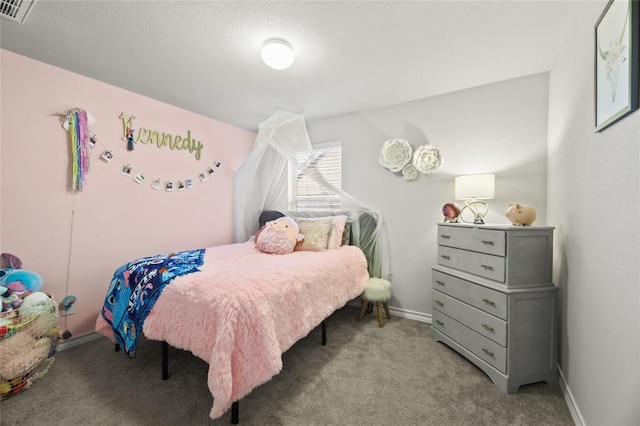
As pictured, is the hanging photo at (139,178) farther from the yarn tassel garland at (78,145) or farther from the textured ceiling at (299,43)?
the textured ceiling at (299,43)

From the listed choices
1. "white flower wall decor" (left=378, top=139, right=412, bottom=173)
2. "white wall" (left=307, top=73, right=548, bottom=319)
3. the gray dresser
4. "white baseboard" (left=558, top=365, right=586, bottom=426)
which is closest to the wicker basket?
"white wall" (left=307, top=73, right=548, bottom=319)

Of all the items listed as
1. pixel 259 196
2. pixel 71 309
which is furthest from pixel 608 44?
pixel 71 309

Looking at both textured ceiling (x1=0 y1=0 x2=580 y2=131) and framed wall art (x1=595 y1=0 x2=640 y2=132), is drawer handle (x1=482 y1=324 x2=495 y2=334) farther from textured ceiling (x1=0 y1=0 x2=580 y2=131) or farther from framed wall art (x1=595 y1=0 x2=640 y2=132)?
textured ceiling (x1=0 y1=0 x2=580 y2=131)

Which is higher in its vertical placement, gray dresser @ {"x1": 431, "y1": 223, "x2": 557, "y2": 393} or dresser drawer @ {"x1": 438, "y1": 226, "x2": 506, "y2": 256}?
dresser drawer @ {"x1": 438, "y1": 226, "x2": 506, "y2": 256}

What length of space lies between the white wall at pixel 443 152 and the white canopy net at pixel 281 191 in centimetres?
19

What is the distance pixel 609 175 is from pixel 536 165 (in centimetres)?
133

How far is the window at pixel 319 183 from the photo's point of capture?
3198 mm

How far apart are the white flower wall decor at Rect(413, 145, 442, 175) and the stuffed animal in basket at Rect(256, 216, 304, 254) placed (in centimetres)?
153

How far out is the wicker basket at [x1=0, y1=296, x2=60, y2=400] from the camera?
5.28ft

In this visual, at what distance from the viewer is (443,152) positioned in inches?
108

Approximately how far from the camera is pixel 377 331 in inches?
101

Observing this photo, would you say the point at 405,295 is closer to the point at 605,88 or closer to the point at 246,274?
the point at 246,274

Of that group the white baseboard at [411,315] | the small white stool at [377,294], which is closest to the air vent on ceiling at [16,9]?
the small white stool at [377,294]

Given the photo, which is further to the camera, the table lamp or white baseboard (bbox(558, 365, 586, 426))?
the table lamp
